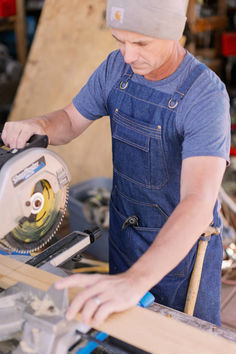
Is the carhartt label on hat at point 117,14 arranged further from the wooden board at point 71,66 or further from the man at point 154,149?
the wooden board at point 71,66

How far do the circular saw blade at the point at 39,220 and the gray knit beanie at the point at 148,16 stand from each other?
0.52m

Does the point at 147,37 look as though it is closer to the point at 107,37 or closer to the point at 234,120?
the point at 107,37

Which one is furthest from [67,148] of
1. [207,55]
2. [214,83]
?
[207,55]

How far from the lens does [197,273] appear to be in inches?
71.0

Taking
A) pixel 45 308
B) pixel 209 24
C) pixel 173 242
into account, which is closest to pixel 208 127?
pixel 173 242

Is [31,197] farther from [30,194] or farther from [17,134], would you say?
[17,134]

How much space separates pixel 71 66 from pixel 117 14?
252 centimetres

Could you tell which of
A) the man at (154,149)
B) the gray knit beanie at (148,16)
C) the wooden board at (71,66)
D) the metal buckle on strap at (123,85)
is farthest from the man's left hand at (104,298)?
the wooden board at (71,66)

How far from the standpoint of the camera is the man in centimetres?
123

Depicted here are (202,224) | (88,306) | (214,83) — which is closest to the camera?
(88,306)

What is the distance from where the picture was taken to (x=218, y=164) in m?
1.43

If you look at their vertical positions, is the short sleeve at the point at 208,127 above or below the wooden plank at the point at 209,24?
above

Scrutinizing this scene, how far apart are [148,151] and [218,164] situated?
0.35 m

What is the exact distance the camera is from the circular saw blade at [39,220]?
1.43 metres
